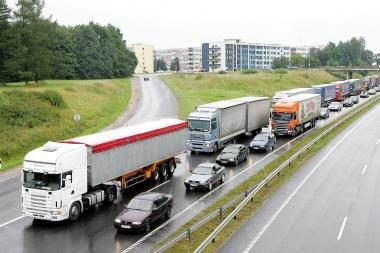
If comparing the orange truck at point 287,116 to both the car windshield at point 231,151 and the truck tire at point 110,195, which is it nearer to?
the car windshield at point 231,151

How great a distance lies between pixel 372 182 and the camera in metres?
30.6

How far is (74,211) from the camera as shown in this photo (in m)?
22.8

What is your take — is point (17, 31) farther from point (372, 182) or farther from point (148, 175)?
point (372, 182)

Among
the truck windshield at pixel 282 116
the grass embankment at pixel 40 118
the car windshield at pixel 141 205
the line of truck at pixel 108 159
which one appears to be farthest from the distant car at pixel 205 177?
the truck windshield at pixel 282 116

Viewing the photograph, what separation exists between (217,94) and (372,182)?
57.5m

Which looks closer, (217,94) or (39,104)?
(39,104)

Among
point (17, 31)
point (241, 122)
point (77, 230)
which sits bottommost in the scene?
point (77, 230)

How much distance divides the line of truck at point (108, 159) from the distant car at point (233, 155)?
329cm

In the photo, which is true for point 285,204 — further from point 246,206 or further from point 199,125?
point 199,125

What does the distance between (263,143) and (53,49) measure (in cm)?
7247

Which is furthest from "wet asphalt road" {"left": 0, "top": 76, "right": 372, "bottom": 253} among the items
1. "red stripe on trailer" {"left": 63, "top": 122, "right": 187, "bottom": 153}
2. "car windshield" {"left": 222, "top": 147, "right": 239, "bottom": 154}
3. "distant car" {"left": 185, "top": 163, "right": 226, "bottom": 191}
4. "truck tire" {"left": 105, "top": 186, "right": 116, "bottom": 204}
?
"red stripe on trailer" {"left": 63, "top": 122, "right": 187, "bottom": 153}

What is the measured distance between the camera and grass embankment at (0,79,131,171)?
40.8m

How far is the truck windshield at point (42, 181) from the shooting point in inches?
866

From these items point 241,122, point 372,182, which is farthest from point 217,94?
point 372,182
